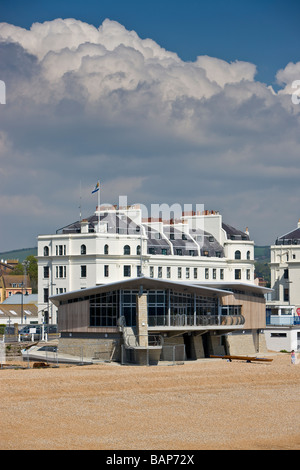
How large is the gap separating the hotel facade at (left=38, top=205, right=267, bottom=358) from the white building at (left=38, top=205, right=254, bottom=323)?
112 mm

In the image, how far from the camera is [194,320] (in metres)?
62.2

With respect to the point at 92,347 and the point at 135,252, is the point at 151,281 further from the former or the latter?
the point at 135,252

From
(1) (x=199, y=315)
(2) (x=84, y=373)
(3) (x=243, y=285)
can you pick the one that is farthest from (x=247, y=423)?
(3) (x=243, y=285)

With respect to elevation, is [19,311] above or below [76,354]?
above

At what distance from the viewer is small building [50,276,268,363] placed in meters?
57.8

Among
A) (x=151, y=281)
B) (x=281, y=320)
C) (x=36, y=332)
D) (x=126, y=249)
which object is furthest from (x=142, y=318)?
(x=126, y=249)

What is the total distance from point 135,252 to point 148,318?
41.2m

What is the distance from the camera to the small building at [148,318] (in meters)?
57.8

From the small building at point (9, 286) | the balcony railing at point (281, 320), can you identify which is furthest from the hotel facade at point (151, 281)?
the small building at point (9, 286)

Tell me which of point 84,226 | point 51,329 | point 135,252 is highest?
point 84,226

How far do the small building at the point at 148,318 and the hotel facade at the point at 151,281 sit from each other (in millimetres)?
71

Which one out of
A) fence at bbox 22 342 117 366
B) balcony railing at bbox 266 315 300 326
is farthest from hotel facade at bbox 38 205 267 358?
balcony railing at bbox 266 315 300 326

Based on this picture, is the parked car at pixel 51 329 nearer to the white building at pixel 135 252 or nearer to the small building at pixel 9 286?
the white building at pixel 135 252

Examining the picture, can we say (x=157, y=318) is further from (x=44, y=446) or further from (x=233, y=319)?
(x=44, y=446)
